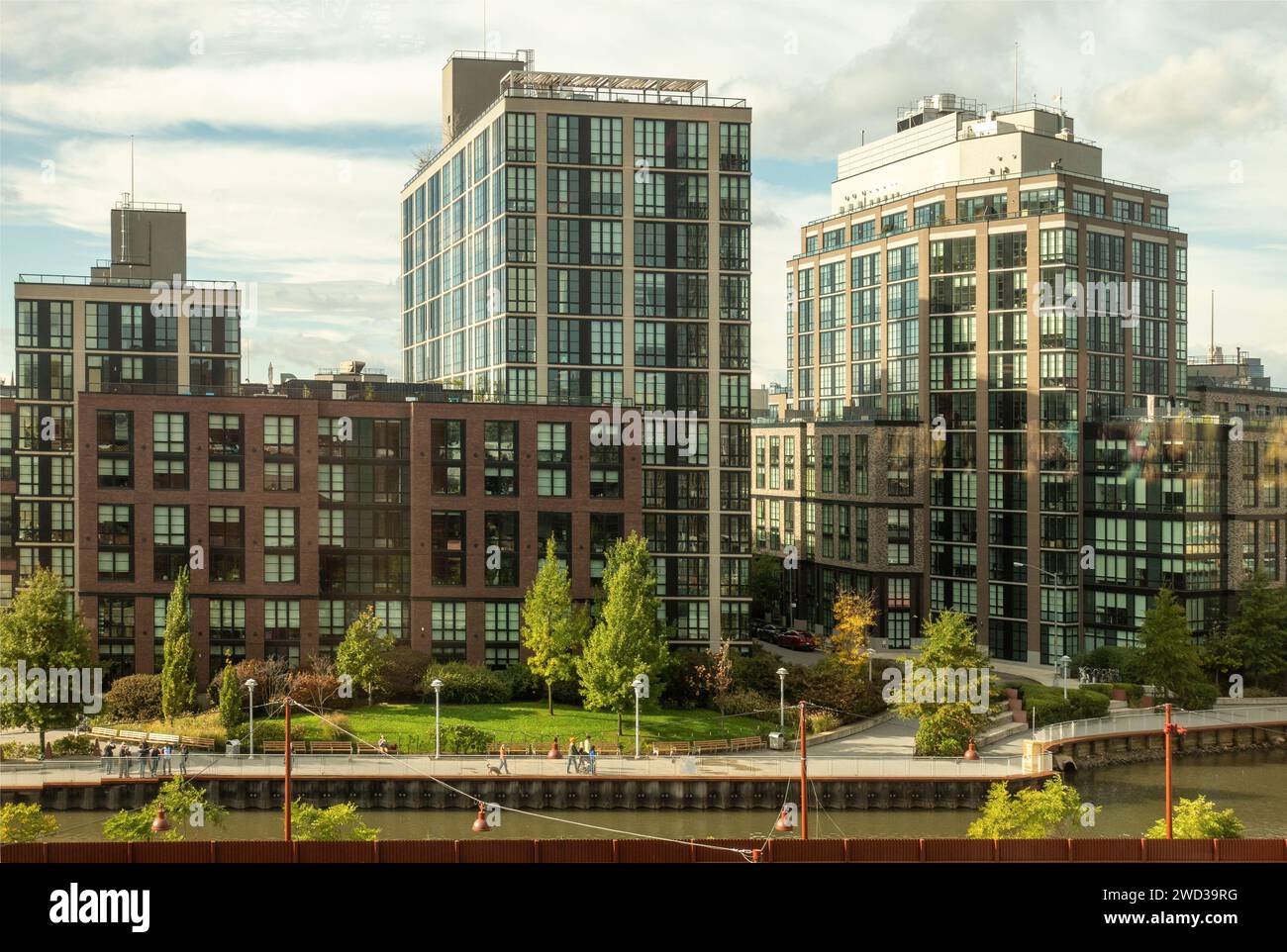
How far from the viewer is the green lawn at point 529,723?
51.0 metres

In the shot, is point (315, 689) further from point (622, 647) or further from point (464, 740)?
point (622, 647)

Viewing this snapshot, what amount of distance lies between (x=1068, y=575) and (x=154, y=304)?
2324 inches

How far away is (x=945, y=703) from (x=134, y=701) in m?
35.1

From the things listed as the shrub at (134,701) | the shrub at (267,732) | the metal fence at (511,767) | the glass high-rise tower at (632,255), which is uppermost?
the glass high-rise tower at (632,255)

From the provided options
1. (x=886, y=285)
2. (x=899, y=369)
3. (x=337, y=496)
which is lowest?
(x=337, y=496)

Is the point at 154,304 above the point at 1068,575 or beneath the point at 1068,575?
above

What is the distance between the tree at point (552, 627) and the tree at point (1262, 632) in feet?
121

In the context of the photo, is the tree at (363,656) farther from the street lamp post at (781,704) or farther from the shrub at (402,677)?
the street lamp post at (781,704)

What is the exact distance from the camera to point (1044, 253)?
78.8 m

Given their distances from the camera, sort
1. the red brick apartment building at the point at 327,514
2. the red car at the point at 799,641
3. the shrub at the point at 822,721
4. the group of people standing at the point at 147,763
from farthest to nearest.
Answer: the red car at the point at 799,641
the red brick apartment building at the point at 327,514
the shrub at the point at 822,721
the group of people standing at the point at 147,763

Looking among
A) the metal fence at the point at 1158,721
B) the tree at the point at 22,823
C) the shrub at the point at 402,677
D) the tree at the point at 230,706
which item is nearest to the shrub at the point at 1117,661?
the metal fence at the point at 1158,721

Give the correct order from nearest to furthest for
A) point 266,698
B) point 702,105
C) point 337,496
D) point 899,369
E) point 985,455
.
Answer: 1. point 266,698
2. point 337,496
3. point 702,105
4. point 985,455
5. point 899,369

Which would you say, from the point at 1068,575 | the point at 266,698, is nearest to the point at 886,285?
the point at 1068,575

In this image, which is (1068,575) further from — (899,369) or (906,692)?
(906,692)
